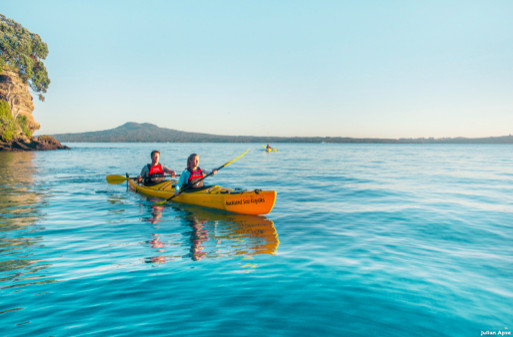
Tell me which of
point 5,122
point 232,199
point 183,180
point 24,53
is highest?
point 24,53

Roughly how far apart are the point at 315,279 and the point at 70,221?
834cm

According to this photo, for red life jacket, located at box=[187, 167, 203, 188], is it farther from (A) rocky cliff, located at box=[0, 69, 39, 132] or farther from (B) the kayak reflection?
(A) rocky cliff, located at box=[0, 69, 39, 132]

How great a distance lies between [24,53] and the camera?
61562 millimetres

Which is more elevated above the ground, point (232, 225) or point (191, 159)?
point (191, 159)

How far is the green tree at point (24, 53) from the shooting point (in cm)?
5859

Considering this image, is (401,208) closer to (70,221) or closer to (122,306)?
(122,306)

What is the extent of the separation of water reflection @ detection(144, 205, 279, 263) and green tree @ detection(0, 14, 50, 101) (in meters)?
64.6

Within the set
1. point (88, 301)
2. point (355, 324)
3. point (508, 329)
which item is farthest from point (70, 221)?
point (508, 329)

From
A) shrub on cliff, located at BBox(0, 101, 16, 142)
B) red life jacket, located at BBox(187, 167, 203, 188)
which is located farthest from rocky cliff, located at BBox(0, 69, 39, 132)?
red life jacket, located at BBox(187, 167, 203, 188)

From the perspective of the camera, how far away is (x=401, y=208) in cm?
1197

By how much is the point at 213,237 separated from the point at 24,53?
74.1 m

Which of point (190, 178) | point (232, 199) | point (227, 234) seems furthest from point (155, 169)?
point (227, 234)

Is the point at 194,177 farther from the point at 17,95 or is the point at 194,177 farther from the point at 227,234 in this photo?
the point at 17,95

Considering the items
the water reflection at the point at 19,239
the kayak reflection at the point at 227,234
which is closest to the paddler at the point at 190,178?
the kayak reflection at the point at 227,234
